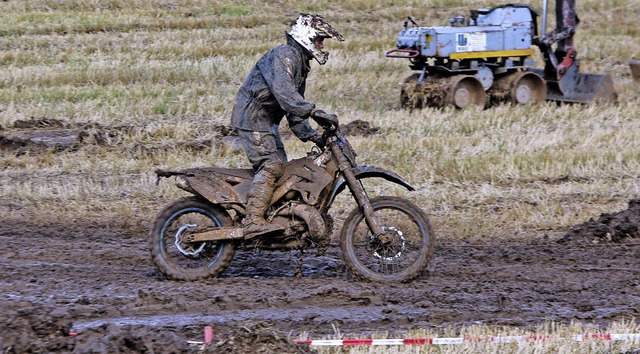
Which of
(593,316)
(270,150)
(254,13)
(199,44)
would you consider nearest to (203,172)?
(270,150)

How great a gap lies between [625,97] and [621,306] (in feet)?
42.3

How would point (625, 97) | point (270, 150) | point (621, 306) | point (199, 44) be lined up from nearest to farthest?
point (621, 306)
point (270, 150)
point (625, 97)
point (199, 44)

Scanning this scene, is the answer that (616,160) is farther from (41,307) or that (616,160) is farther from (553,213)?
(41,307)

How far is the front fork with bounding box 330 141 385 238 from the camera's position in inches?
295

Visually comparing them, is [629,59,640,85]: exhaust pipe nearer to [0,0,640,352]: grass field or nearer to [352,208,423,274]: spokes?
[0,0,640,352]: grass field

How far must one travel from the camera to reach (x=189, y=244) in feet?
25.2

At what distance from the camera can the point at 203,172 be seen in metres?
7.73

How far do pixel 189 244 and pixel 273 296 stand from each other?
954mm

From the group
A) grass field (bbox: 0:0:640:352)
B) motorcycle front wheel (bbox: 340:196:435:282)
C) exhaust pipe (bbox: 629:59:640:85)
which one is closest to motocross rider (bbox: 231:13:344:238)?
motorcycle front wheel (bbox: 340:196:435:282)

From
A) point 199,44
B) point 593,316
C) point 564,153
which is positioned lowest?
point 593,316

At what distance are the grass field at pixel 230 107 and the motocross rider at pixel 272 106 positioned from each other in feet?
8.78

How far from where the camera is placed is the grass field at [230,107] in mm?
10789

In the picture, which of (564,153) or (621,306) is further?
(564,153)

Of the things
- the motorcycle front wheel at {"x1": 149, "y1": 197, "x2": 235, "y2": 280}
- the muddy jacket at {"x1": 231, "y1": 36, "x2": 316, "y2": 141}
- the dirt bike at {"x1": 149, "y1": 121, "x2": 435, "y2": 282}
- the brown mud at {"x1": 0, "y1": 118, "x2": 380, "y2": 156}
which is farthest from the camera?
the brown mud at {"x1": 0, "y1": 118, "x2": 380, "y2": 156}
